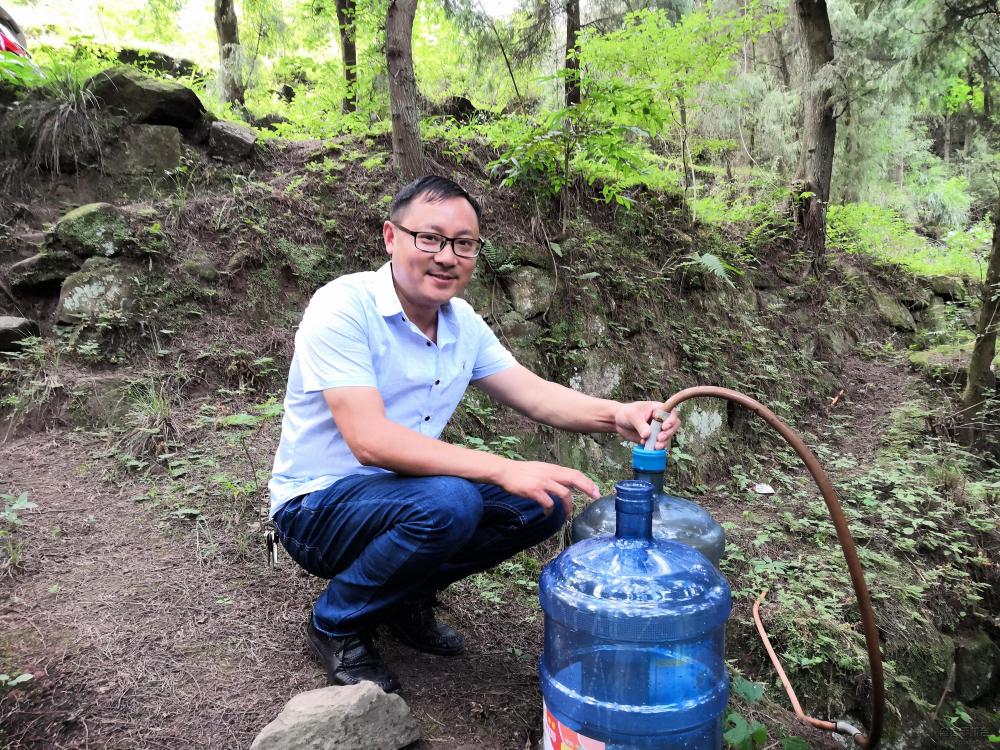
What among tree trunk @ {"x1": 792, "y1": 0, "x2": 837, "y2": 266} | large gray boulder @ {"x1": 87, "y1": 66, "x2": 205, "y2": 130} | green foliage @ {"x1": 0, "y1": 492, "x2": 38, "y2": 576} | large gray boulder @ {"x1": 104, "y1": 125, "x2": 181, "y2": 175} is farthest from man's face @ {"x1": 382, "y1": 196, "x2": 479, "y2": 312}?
tree trunk @ {"x1": 792, "y1": 0, "x2": 837, "y2": 266}

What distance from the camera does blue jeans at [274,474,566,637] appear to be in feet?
5.74

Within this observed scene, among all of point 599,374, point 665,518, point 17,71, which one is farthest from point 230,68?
point 665,518

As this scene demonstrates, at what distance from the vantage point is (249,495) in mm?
3029

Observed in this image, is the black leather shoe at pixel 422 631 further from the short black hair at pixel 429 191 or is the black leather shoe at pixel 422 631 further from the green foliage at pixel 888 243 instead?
the green foliage at pixel 888 243

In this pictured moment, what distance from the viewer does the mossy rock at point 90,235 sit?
4211 millimetres

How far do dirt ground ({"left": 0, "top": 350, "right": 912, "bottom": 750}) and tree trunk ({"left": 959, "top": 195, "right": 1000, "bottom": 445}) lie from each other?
17.6 ft

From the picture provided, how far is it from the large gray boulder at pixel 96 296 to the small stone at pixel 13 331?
0.17 m

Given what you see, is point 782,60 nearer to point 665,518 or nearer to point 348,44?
point 348,44

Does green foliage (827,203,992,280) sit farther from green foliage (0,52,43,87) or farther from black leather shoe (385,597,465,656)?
green foliage (0,52,43,87)

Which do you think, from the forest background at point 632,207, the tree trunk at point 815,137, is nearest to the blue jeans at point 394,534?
the forest background at point 632,207

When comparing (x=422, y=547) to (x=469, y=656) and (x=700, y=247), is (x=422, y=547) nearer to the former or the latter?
(x=469, y=656)

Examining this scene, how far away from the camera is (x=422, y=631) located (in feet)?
7.36

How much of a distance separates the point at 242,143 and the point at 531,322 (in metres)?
3.03

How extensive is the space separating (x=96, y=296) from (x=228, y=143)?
2.05 metres
